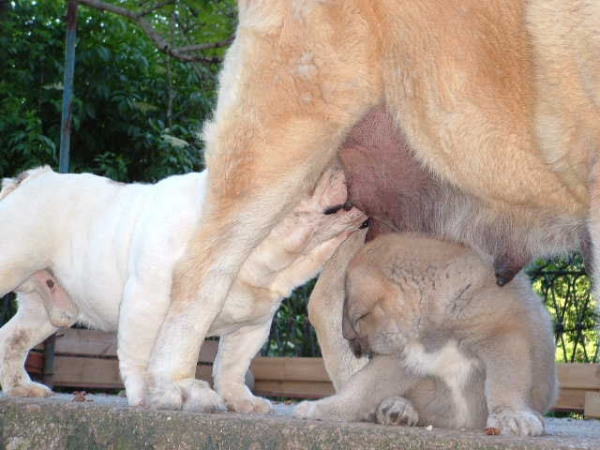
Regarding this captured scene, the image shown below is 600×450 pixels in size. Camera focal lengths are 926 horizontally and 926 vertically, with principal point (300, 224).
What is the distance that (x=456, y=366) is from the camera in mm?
3346

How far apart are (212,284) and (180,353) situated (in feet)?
0.85

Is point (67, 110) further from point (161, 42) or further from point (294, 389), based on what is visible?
point (294, 389)

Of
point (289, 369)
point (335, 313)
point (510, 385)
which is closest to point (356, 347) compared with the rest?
point (335, 313)

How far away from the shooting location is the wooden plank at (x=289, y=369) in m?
6.04

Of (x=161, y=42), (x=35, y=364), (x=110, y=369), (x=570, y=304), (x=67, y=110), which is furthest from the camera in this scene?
(x=570, y=304)

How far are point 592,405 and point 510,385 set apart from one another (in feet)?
7.51

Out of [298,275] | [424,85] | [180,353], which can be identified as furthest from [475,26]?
[180,353]

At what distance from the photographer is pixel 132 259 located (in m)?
3.40

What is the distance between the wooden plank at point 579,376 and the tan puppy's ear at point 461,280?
6.99 ft

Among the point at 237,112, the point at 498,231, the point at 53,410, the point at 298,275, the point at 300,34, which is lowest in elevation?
the point at 53,410

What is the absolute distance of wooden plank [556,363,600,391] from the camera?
5242 millimetres

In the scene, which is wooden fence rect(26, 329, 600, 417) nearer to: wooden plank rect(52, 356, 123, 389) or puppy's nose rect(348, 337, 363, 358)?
wooden plank rect(52, 356, 123, 389)

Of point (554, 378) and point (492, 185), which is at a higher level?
point (492, 185)

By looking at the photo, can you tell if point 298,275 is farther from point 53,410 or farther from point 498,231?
point 53,410
